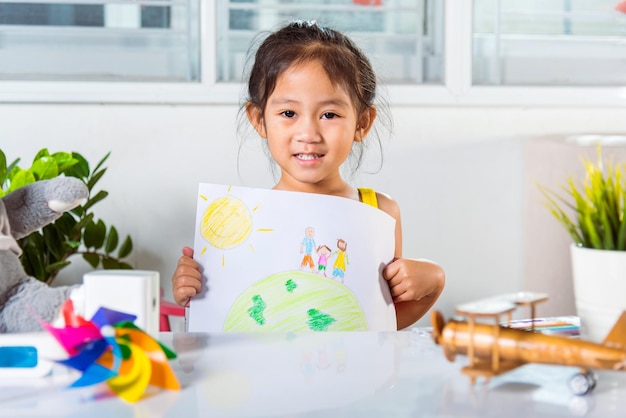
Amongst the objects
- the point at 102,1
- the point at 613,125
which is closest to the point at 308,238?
the point at 102,1

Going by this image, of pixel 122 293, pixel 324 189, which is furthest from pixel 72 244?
pixel 122 293

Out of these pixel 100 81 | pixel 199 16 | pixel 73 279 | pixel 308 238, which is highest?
pixel 199 16

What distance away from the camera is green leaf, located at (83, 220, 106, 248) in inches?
72.7

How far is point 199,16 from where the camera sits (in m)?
2.05

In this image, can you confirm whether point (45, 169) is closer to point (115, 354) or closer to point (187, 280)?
point (187, 280)

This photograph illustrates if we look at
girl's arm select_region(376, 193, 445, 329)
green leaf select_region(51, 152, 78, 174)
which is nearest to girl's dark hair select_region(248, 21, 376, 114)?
girl's arm select_region(376, 193, 445, 329)

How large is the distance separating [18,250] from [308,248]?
0.33 meters

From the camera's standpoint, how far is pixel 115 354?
549 mm

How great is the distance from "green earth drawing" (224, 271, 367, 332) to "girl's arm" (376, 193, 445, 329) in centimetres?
10

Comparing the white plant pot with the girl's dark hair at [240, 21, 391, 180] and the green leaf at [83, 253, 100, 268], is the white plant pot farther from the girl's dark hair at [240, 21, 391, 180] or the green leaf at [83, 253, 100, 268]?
the green leaf at [83, 253, 100, 268]

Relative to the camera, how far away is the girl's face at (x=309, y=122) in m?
1.15

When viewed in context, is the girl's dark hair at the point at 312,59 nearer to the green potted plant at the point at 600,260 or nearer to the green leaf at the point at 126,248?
the green potted plant at the point at 600,260

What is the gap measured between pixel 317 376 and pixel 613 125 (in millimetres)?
1837

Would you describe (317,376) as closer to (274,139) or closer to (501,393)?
(501,393)
